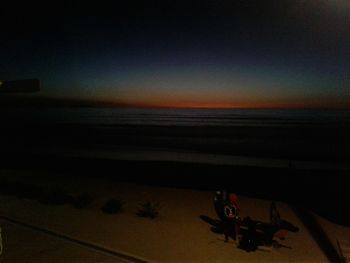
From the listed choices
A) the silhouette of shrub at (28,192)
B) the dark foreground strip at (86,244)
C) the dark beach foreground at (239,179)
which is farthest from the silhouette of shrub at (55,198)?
the dark beach foreground at (239,179)

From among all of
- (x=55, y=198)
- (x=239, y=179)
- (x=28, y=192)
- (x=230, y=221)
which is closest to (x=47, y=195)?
(x=55, y=198)

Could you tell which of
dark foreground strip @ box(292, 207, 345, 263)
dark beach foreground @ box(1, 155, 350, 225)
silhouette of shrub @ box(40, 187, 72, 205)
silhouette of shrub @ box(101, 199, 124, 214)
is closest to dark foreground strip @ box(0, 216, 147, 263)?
silhouette of shrub @ box(40, 187, 72, 205)

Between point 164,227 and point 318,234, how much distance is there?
2993mm

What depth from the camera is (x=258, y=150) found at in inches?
1211

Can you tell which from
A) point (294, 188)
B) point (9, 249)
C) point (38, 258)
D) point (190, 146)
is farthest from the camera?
point (190, 146)

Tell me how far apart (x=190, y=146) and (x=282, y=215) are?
24869 mm

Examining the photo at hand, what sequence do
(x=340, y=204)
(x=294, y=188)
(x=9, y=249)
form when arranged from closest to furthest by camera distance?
(x=9, y=249)
(x=340, y=204)
(x=294, y=188)

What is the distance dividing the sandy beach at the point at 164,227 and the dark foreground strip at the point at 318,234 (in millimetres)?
114

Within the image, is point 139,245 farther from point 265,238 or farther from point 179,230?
point 265,238

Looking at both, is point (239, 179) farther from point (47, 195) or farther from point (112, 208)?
point (47, 195)

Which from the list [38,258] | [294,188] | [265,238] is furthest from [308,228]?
[294,188]

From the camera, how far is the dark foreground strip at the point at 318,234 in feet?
19.9

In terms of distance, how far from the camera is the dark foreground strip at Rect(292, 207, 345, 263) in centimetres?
605

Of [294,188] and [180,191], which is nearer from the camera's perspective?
[180,191]
